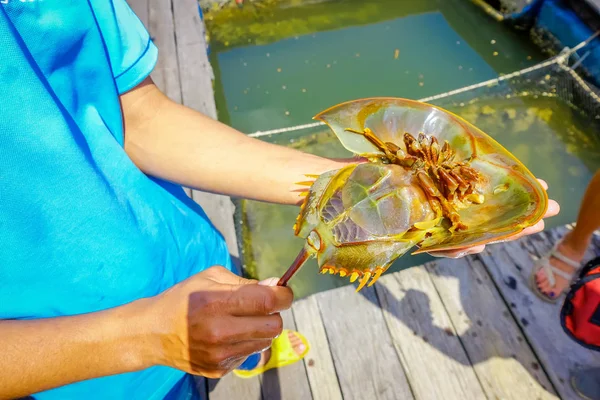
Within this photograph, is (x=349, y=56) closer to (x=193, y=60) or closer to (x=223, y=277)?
(x=193, y=60)

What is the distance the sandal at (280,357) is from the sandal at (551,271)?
5.28 feet

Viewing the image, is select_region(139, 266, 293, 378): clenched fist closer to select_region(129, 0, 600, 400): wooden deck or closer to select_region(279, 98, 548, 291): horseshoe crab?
select_region(279, 98, 548, 291): horseshoe crab

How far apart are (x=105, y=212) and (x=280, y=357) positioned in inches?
A: 62.5

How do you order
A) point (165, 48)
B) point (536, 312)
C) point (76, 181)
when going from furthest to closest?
point (165, 48), point (536, 312), point (76, 181)

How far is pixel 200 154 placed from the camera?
1393 mm

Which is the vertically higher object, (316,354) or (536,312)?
(536,312)

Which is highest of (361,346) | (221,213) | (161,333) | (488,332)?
(161,333)

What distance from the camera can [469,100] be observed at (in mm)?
4895

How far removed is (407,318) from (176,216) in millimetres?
1798

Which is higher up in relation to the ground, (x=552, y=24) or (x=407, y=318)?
(x=552, y=24)

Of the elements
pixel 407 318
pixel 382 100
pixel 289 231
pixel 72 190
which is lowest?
pixel 289 231

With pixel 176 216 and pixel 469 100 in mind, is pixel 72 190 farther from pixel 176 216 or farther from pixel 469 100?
pixel 469 100

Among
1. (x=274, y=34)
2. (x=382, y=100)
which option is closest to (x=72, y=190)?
(x=382, y=100)

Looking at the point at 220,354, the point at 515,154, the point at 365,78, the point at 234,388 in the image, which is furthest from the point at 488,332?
the point at 365,78
